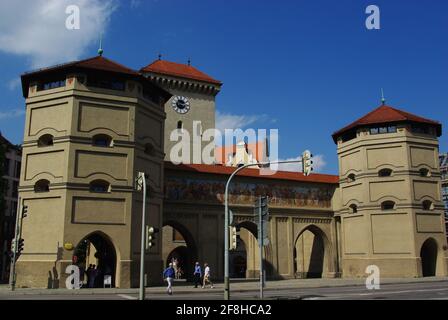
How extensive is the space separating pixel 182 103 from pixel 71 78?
105ft

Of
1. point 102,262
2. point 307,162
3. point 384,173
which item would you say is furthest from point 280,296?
point 384,173

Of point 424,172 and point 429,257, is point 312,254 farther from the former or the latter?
point 424,172

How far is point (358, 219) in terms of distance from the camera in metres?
46.8

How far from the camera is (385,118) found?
46500 millimetres

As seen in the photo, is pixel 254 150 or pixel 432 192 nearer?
pixel 432 192

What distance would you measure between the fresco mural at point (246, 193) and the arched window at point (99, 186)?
9772 millimetres

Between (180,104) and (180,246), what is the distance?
61.2ft

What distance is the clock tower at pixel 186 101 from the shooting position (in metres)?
63.7

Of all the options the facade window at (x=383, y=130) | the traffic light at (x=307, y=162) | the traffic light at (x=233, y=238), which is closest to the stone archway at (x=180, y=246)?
the facade window at (x=383, y=130)

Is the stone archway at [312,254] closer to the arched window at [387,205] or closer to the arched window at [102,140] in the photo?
the arched window at [387,205]

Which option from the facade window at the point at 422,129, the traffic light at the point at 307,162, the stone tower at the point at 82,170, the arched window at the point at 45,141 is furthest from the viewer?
the facade window at the point at 422,129

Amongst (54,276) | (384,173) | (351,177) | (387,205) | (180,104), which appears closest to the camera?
(54,276)
